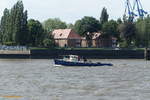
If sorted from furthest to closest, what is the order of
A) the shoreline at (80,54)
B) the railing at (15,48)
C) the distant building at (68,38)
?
the distant building at (68,38), the railing at (15,48), the shoreline at (80,54)

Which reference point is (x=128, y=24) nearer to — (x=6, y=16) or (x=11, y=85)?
(x=6, y=16)

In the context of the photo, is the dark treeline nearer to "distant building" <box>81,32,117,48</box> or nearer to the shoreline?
"distant building" <box>81,32,117,48</box>

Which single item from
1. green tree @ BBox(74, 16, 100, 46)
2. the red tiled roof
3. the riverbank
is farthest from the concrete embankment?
green tree @ BBox(74, 16, 100, 46)

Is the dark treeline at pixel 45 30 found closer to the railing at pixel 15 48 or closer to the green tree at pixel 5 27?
the green tree at pixel 5 27

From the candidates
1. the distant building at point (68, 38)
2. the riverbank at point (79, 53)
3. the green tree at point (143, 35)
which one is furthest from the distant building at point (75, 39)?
the riverbank at point (79, 53)

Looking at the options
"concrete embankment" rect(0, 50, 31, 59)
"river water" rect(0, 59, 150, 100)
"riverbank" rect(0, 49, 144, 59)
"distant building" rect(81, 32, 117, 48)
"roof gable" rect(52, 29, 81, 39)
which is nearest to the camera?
"river water" rect(0, 59, 150, 100)

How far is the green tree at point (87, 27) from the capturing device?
634 ft

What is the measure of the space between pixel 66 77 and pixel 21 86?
14060 mm

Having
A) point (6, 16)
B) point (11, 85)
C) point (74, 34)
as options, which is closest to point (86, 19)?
point (74, 34)

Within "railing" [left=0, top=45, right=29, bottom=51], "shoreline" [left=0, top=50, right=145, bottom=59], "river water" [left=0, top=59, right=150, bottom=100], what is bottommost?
"river water" [left=0, top=59, right=150, bottom=100]

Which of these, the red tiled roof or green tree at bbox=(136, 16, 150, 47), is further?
the red tiled roof

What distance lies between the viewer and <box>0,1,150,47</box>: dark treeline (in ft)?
523

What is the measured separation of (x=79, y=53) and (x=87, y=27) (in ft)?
144

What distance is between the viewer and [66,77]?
7612 cm
